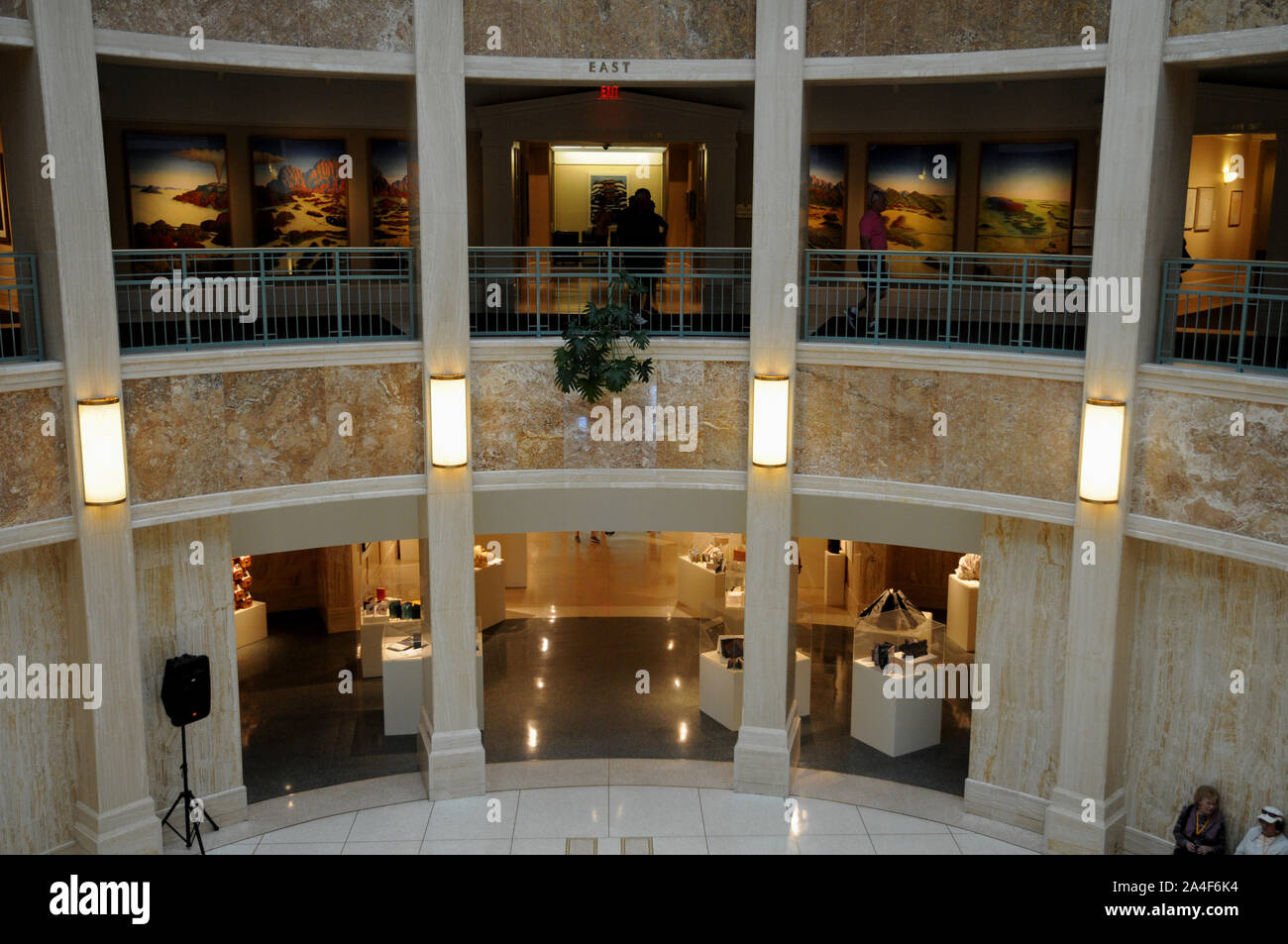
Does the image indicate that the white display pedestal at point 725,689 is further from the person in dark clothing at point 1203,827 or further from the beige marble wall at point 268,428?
the beige marble wall at point 268,428

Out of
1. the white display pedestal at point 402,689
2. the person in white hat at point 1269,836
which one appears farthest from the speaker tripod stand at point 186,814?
the person in white hat at point 1269,836

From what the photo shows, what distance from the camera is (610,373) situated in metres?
11.9

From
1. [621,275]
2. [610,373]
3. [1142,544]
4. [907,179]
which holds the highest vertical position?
[907,179]

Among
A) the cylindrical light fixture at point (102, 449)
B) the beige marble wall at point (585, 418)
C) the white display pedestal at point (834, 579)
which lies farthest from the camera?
the white display pedestal at point (834, 579)

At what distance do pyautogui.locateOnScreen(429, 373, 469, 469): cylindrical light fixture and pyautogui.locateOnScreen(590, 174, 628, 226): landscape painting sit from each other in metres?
6.80

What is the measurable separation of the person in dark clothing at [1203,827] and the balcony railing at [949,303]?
14.8ft

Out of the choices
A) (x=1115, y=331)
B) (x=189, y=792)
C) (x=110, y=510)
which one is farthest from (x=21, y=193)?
(x=1115, y=331)

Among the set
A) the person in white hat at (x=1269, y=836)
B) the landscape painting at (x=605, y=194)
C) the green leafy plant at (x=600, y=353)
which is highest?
the landscape painting at (x=605, y=194)

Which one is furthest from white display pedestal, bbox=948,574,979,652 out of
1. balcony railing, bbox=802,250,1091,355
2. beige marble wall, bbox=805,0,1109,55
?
beige marble wall, bbox=805,0,1109,55

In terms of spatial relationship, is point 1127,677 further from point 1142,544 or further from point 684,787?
point 684,787

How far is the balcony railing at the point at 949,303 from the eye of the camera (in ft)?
37.8

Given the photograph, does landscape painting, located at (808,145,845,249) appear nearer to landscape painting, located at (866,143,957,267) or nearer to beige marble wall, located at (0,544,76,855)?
landscape painting, located at (866,143,957,267)

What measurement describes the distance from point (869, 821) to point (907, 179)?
8758 mm

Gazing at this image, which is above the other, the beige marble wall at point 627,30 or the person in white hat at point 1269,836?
the beige marble wall at point 627,30
